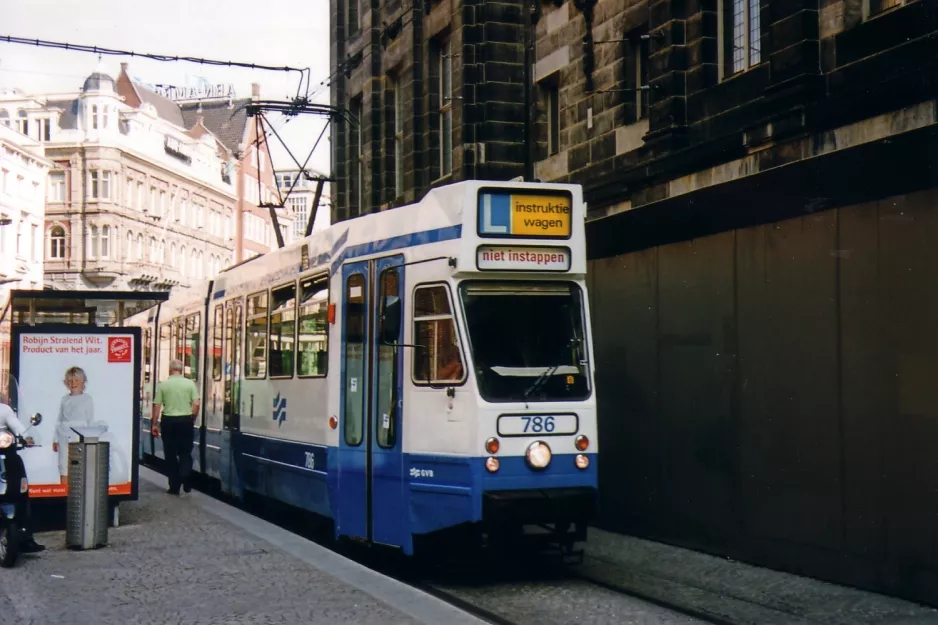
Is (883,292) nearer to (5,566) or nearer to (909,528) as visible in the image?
Answer: (909,528)

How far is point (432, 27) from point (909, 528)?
14763mm

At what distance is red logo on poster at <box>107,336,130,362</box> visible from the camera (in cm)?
1396

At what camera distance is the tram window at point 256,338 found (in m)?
15.6

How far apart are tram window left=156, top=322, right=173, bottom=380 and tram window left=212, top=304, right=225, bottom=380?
414 cm

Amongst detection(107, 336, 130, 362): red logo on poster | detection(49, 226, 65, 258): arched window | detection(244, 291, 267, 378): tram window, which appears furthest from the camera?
detection(49, 226, 65, 258): arched window

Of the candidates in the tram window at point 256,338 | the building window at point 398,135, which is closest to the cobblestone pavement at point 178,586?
the tram window at point 256,338

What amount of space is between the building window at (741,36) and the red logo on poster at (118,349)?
6844mm

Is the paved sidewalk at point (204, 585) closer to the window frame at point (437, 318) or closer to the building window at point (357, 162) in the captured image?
the window frame at point (437, 318)

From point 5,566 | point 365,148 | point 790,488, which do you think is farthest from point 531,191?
point 365,148

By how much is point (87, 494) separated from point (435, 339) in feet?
11.8

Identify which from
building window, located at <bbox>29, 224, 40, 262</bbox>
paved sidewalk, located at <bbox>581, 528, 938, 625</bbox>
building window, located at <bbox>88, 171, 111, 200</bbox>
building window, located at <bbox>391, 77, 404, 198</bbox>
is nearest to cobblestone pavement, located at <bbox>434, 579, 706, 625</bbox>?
paved sidewalk, located at <bbox>581, 528, 938, 625</bbox>

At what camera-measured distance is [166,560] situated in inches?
436

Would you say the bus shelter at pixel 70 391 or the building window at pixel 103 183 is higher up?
the building window at pixel 103 183

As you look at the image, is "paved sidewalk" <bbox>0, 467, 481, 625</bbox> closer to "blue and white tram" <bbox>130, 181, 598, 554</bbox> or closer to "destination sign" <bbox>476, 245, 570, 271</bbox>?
"blue and white tram" <bbox>130, 181, 598, 554</bbox>
